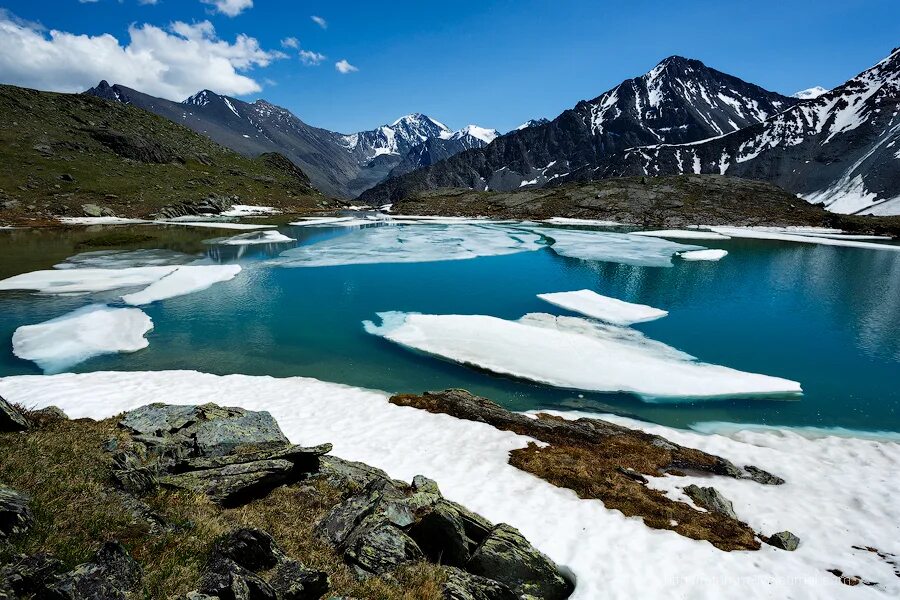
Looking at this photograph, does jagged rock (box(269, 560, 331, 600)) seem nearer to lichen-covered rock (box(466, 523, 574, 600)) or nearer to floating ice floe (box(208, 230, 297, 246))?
lichen-covered rock (box(466, 523, 574, 600))

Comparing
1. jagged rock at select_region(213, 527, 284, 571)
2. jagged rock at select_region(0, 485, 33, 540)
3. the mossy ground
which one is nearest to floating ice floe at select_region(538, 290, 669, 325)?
the mossy ground

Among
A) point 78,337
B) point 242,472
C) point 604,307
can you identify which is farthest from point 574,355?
point 78,337

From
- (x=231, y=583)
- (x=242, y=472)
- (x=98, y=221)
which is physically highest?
(x=98, y=221)

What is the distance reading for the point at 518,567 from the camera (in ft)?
28.7

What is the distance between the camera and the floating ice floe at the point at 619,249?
59.1 meters

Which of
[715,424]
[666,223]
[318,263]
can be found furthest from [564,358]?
[666,223]

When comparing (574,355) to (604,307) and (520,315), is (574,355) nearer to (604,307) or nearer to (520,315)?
(520,315)

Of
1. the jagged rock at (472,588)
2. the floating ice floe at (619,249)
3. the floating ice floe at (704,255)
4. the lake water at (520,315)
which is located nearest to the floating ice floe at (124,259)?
the lake water at (520,315)

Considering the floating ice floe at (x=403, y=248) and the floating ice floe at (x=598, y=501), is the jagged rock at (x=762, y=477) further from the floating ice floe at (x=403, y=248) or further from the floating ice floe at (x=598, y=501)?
the floating ice floe at (x=403, y=248)

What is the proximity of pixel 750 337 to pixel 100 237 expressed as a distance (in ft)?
282

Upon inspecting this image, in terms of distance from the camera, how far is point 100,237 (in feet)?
219

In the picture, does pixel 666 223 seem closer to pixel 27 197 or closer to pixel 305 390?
pixel 305 390

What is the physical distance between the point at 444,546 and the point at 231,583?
4292 millimetres

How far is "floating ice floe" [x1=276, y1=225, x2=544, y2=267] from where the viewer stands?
56.7 meters
